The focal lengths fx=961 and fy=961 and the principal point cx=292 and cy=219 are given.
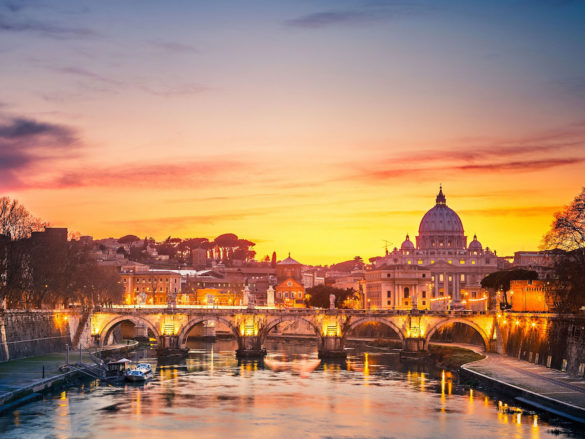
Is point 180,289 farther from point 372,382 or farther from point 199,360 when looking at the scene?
point 372,382

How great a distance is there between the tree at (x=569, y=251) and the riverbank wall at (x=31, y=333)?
4021 cm

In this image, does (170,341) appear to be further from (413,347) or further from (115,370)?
(115,370)

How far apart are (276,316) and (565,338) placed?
130ft

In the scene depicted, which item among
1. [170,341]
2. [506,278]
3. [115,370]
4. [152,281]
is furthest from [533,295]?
[152,281]

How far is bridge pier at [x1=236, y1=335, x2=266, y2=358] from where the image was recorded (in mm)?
97062

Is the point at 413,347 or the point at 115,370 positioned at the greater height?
the point at 413,347

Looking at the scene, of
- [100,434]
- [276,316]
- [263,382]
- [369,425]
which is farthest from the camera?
[276,316]

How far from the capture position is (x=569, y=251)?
70.1 meters

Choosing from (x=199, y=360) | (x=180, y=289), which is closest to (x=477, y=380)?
(x=199, y=360)

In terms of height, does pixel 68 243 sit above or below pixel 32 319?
above

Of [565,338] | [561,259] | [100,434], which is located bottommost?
[100,434]

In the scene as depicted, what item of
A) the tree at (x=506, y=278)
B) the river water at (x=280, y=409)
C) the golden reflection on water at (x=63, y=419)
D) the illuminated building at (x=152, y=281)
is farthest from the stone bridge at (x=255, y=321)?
the illuminated building at (x=152, y=281)

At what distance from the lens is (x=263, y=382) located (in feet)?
239

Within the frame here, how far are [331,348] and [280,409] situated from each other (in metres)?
40.4
